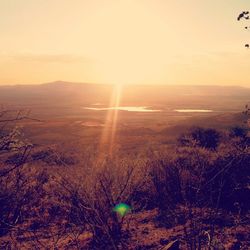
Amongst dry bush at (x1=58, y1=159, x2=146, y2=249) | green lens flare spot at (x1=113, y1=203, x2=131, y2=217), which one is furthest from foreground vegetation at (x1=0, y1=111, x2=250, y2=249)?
green lens flare spot at (x1=113, y1=203, x2=131, y2=217)

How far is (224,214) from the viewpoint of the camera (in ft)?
35.4

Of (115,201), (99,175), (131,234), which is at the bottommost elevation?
(131,234)

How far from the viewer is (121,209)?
10461mm

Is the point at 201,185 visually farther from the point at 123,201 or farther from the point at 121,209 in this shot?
the point at 121,209

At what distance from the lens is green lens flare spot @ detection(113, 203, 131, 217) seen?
10252 millimetres

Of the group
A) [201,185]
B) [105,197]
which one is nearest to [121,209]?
[105,197]

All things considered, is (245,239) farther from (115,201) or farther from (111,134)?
(111,134)

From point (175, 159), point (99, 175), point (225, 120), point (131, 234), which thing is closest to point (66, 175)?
point (99, 175)

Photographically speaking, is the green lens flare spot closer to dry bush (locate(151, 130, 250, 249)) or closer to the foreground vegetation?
the foreground vegetation

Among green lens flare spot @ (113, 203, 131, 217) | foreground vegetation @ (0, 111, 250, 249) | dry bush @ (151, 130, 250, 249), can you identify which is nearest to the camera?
foreground vegetation @ (0, 111, 250, 249)

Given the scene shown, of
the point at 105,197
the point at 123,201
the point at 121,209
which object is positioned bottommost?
the point at 121,209

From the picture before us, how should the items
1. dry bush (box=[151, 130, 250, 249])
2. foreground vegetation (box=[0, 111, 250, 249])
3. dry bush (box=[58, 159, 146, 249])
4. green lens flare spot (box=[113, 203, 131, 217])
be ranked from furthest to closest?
dry bush (box=[151, 130, 250, 249]) → green lens flare spot (box=[113, 203, 131, 217]) → dry bush (box=[58, 159, 146, 249]) → foreground vegetation (box=[0, 111, 250, 249])

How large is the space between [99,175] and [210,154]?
261 inches

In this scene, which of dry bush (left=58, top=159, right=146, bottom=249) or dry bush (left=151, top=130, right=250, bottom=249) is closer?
dry bush (left=58, top=159, right=146, bottom=249)
